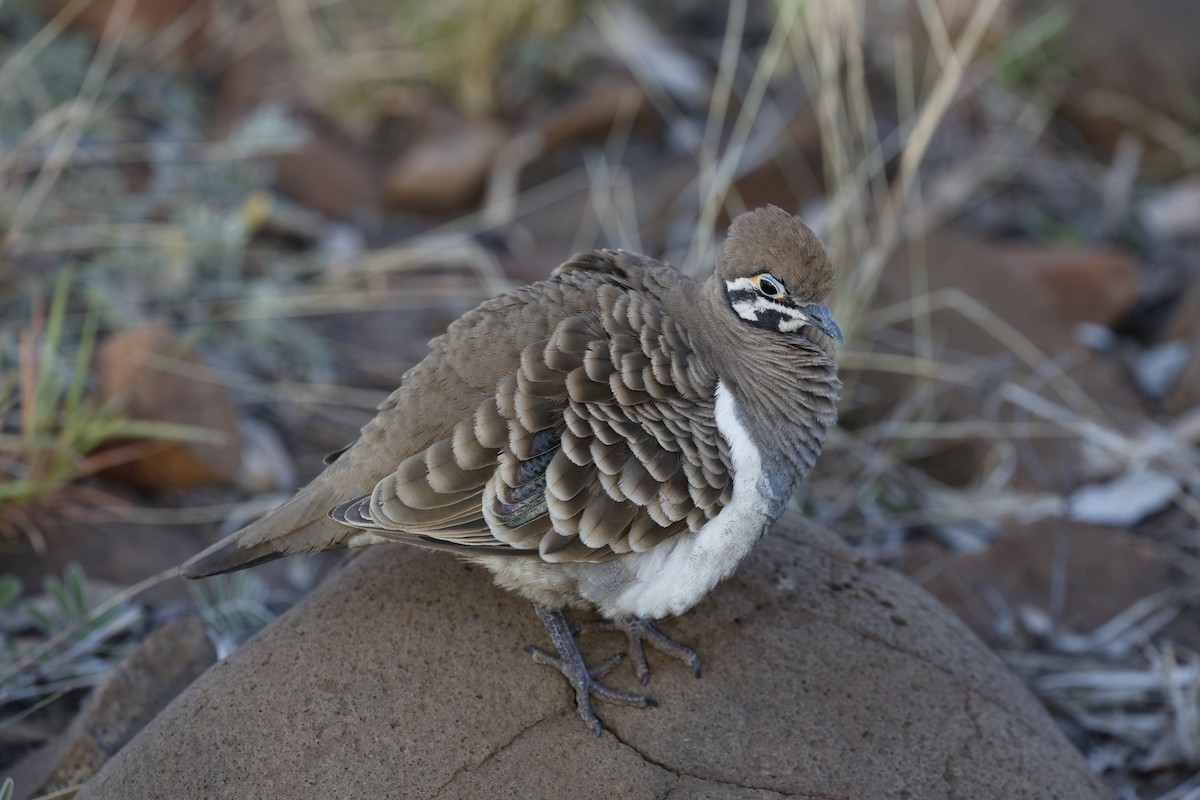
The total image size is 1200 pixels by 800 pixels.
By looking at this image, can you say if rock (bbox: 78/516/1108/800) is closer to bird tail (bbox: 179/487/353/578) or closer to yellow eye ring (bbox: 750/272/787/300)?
bird tail (bbox: 179/487/353/578)

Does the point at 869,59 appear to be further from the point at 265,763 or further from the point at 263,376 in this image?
the point at 265,763

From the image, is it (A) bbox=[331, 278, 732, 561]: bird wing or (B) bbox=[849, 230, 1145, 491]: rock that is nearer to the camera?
(A) bbox=[331, 278, 732, 561]: bird wing

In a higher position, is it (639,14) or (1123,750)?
(639,14)

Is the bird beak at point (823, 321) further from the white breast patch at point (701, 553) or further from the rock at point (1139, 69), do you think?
the rock at point (1139, 69)

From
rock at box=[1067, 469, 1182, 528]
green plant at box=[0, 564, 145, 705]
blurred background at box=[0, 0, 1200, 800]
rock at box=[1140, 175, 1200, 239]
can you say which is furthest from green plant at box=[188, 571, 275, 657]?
rock at box=[1140, 175, 1200, 239]

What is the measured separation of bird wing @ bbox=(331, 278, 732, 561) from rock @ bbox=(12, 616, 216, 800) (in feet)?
3.02

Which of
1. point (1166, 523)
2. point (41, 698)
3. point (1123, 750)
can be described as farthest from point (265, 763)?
point (1166, 523)

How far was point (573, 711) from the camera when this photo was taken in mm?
3305

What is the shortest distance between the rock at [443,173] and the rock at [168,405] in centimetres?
253

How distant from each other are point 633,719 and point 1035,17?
6.39 metres

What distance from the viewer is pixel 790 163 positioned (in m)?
7.39

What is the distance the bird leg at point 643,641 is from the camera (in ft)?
11.3

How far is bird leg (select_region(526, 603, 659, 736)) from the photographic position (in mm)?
3297

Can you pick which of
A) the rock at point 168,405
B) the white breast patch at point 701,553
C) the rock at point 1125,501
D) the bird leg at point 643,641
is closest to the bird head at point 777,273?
the white breast patch at point 701,553
